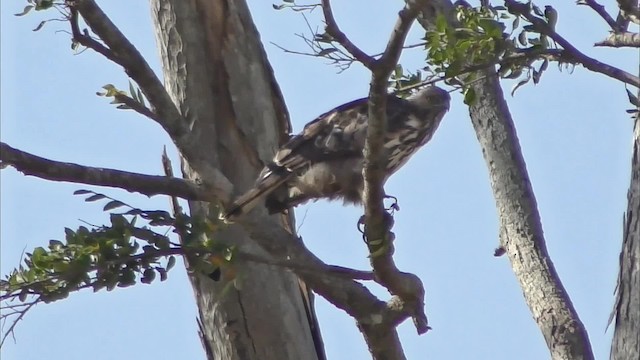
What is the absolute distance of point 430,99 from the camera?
652 cm

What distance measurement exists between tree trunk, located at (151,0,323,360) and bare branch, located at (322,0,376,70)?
4.91 ft

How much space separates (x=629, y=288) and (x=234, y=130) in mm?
2369

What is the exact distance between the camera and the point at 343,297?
4887mm

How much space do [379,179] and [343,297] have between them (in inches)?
30.2

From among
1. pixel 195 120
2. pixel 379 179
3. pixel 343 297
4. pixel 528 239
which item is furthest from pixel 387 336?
pixel 195 120

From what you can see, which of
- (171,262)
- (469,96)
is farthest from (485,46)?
(171,262)

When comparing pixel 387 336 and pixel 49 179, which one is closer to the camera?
pixel 49 179

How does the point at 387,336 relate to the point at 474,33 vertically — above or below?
below

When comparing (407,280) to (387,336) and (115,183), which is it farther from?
(115,183)

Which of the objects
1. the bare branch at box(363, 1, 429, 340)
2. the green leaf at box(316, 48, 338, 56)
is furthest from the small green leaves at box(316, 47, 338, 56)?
the bare branch at box(363, 1, 429, 340)

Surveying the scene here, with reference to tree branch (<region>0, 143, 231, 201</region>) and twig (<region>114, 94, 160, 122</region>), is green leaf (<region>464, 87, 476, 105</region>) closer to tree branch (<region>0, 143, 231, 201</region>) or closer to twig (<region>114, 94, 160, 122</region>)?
tree branch (<region>0, 143, 231, 201</region>)

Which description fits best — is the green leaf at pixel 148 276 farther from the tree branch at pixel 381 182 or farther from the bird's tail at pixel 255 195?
the tree branch at pixel 381 182

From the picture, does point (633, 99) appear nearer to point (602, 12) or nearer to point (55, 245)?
point (602, 12)

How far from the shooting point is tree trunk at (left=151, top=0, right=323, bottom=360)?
5672mm
